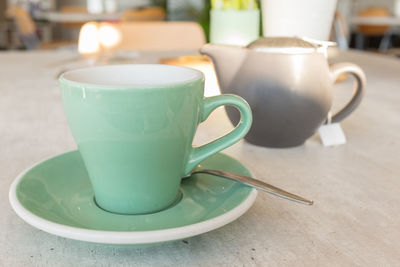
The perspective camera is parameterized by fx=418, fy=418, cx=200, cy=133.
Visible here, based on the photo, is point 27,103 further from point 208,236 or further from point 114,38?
point 114,38

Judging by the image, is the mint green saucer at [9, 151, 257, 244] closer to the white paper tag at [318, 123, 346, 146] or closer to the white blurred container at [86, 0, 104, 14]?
the white paper tag at [318, 123, 346, 146]

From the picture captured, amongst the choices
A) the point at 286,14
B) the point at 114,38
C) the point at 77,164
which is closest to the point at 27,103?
the point at 77,164

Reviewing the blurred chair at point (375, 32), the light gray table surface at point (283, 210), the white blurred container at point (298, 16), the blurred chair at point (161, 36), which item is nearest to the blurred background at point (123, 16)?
the blurred chair at point (375, 32)

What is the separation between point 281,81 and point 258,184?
0.16m

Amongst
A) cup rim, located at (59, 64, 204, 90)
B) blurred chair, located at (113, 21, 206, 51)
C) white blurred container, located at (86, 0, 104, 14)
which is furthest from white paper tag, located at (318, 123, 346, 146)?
white blurred container, located at (86, 0, 104, 14)

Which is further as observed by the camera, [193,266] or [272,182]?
[272,182]

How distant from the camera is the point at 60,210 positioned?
0.29m

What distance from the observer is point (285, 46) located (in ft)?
1.41

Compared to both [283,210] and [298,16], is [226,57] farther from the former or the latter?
[298,16]

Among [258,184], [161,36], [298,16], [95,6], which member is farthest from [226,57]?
[95,6]

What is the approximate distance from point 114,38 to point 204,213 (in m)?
1.14

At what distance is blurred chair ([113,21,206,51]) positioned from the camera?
5.39ft

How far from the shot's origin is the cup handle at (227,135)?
32 cm

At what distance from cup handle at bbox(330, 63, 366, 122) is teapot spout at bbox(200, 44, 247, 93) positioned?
0.10 m
